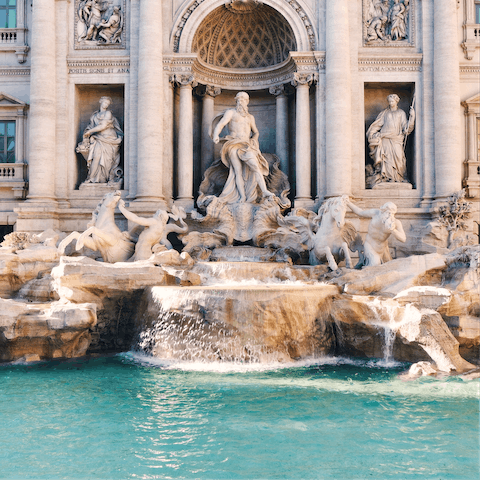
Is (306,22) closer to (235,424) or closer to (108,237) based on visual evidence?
(108,237)

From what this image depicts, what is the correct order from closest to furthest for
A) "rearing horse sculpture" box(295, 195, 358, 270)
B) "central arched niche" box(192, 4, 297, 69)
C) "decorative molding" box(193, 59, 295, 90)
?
1. "rearing horse sculpture" box(295, 195, 358, 270)
2. "central arched niche" box(192, 4, 297, 69)
3. "decorative molding" box(193, 59, 295, 90)

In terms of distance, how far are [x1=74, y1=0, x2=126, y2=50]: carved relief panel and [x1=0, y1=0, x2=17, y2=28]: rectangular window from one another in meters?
2.44

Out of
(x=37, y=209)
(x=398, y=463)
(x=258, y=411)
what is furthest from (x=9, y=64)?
(x=398, y=463)

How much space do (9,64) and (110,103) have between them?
3450mm

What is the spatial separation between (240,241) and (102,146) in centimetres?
523

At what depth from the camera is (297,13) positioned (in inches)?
628

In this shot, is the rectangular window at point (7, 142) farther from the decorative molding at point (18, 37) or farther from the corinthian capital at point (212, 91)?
the corinthian capital at point (212, 91)

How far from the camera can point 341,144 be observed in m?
15.4

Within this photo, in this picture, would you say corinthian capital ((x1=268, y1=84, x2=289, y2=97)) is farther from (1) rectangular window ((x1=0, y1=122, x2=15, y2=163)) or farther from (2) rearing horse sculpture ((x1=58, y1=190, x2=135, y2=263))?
(1) rectangular window ((x1=0, y1=122, x2=15, y2=163))

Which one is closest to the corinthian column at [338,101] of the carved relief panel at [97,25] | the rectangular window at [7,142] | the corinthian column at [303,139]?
the corinthian column at [303,139]

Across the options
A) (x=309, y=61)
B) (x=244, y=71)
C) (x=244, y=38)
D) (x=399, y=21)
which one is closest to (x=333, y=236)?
(x=309, y=61)

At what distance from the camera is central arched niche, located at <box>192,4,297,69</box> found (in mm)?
16531

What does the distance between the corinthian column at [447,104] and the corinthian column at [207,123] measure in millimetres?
6843

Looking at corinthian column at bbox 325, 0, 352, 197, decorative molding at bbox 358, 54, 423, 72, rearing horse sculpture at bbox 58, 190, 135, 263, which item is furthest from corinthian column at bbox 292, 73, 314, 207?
rearing horse sculpture at bbox 58, 190, 135, 263
